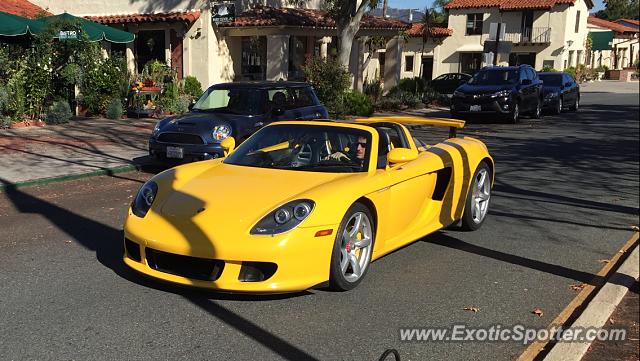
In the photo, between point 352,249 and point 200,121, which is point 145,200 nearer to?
point 352,249

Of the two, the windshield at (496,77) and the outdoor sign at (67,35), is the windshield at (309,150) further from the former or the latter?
the windshield at (496,77)

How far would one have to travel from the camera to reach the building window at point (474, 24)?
53.6 meters

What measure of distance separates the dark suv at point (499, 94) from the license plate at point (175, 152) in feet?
43.0

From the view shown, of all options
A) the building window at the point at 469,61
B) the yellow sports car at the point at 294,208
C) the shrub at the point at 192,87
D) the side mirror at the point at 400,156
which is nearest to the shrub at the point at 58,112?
the shrub at the point at 192,87

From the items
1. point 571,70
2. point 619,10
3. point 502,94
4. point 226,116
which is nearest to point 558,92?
point 502,94

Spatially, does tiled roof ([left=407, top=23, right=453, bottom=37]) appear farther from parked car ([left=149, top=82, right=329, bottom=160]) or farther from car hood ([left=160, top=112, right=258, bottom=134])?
car hood ([left=160, top=112, right=258, bottom=134])

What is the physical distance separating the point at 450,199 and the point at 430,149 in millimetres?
556

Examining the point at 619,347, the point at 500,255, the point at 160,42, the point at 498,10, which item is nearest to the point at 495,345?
the point at 619,347

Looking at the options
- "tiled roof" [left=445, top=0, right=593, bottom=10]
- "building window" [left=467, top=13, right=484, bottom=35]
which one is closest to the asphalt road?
"tiled roof" [left=445, top=0, right=593, bottom=10]

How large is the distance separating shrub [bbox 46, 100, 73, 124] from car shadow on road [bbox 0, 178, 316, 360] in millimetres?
7491

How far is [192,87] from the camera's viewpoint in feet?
73.4

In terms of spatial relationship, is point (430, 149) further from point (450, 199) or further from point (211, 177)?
point (211, 177)

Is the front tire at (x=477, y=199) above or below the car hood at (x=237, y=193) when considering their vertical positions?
below

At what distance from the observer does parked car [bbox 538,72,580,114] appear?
79.5 ft
